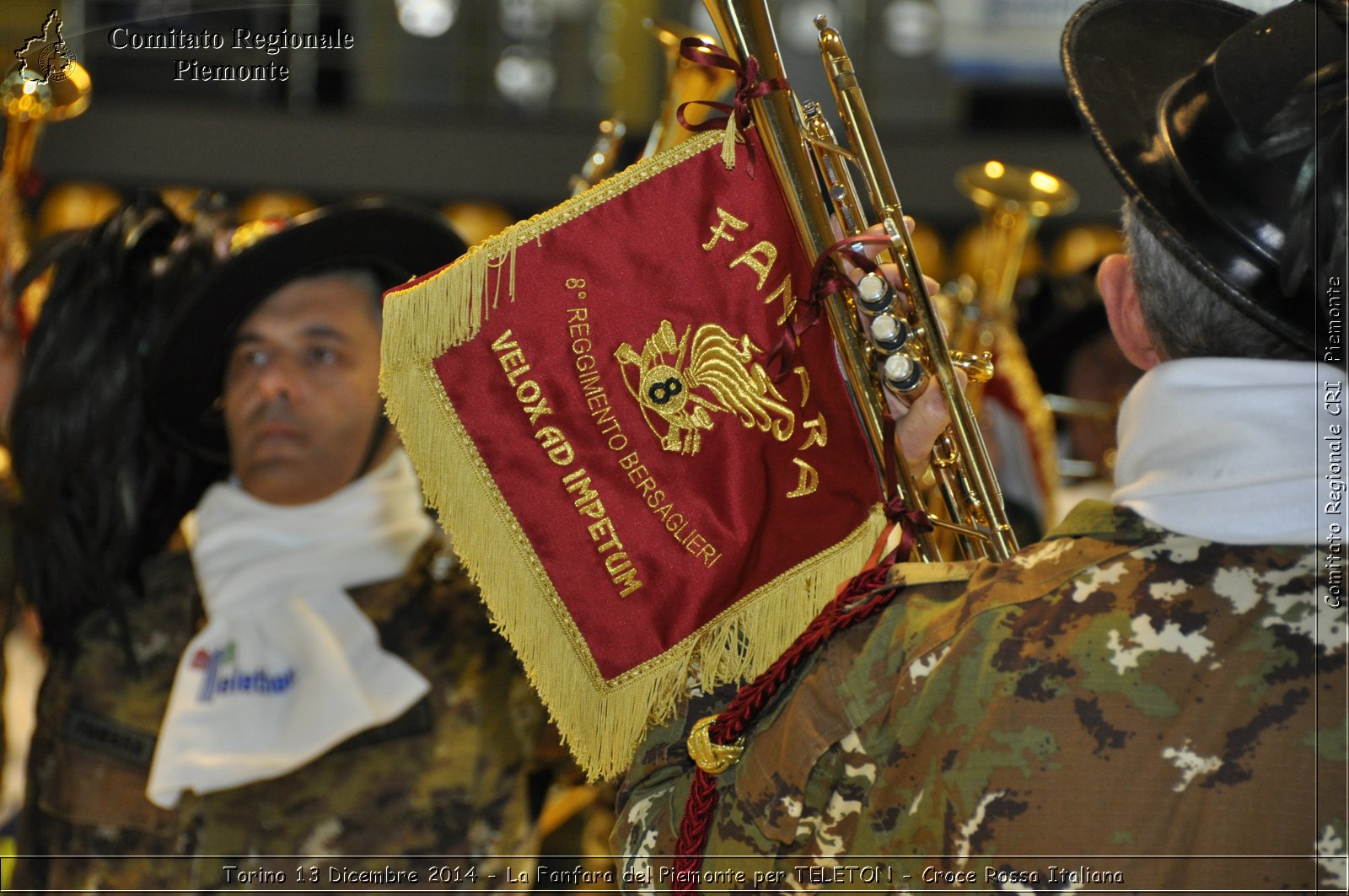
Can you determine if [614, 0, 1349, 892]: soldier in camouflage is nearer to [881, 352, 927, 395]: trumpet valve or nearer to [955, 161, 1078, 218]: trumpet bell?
[881, 352, 927, 395]: trumpet valve

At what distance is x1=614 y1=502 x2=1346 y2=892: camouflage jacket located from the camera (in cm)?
117

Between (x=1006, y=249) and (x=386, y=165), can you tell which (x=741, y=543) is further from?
(x=386, y=165)

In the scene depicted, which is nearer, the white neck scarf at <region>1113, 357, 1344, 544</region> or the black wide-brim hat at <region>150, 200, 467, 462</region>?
the white neck scarf at <region>1113, 357, 1344, 544</region>

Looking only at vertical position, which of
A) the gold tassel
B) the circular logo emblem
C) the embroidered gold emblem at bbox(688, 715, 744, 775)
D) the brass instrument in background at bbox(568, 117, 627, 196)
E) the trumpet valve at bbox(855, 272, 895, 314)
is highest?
the circular logo emblem

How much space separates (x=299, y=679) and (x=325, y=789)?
8.4 inches

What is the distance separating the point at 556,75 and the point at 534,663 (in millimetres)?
8521

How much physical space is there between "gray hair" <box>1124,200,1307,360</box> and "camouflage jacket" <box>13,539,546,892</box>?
4.92 feet

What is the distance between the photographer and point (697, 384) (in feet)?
5.06

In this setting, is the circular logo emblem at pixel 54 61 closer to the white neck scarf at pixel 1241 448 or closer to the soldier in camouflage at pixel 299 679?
the soldier in camouflage at pixel 299 679

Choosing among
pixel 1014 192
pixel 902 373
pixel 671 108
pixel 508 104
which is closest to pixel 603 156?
pixel 671 108

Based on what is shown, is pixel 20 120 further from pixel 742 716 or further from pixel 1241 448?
pixel 1241 448

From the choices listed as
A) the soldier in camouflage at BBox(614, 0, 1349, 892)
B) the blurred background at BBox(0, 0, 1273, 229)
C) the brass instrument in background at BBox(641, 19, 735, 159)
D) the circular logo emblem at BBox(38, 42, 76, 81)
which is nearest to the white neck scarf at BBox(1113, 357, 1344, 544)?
the soldier in camouflage at BBox(614, 0, 1349, 892)

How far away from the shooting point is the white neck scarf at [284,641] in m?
2.31

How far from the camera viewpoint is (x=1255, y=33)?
123cm
